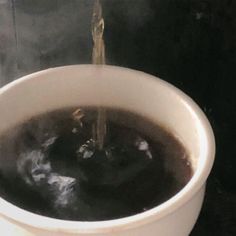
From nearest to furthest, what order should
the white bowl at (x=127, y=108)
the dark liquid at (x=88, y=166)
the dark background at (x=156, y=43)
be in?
the white bowl at (x=127, y=108)
the dark liquid at (x=88, y=166)
the dark background at (x=156, y=43)

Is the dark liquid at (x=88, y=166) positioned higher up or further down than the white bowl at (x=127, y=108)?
further down

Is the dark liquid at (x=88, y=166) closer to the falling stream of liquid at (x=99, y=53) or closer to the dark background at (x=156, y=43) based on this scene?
the falling stream of liquid at (x=99, y=53)

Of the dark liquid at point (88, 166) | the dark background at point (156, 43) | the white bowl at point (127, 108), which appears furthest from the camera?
the dark background at point (156, 43)

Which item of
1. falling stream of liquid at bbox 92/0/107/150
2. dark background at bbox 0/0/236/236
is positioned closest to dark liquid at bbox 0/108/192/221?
falling stream of liquid at bbox 92/0/107/150

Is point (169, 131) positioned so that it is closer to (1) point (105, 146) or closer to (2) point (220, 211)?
(1) point (105, 146)

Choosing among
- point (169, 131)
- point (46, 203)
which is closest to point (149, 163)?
point (169, 131)

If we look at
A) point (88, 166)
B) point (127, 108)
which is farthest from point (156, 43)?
point (88, 166)

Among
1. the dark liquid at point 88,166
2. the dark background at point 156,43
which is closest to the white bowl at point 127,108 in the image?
the dark liquid at point 88,166
